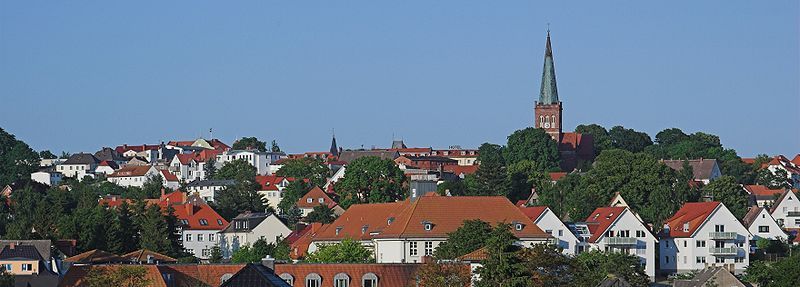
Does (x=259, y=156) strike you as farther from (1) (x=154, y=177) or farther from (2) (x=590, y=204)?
(2) (x=590, y=204)

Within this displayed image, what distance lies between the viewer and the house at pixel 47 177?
181750mm

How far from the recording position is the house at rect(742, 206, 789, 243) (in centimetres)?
10600

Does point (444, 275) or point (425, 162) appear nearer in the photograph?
point (444, 275)

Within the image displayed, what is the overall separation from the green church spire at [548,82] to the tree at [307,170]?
25.5 metres

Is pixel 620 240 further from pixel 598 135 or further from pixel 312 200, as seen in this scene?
pixel 598 135

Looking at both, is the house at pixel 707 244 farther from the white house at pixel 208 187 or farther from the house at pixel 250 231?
the white house at pixel 208 187

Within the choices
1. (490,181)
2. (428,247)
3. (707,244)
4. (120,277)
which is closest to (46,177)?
(490,181)

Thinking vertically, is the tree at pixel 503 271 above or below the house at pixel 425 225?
below

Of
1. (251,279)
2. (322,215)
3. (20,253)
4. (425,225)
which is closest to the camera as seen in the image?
(251,279)

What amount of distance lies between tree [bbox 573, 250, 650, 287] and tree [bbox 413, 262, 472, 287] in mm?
3608

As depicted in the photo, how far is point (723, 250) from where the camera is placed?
99.1 meters

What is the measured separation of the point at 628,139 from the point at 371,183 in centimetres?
6631

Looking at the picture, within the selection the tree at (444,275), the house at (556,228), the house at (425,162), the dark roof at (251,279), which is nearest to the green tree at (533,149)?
the house at (425,162)

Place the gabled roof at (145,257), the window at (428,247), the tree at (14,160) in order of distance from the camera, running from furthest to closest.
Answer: the tree at (14,160) → the window at (428,247) → the gabled roof at (145,257)
